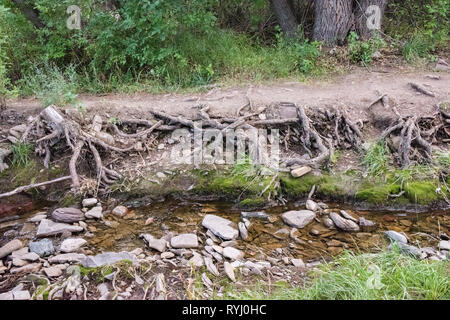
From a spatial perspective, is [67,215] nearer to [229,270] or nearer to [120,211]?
[120,211]

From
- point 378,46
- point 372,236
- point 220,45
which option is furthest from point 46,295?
point 378,46

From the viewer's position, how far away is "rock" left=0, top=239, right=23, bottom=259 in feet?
11.7

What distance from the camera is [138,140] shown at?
5227 millimetres

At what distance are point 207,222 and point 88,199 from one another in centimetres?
150

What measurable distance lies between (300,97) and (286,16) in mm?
Answer: 2745

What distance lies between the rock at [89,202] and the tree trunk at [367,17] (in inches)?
231

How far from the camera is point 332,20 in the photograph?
726 cm

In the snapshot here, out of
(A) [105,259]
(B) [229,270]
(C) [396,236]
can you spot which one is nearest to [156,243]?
(A) [105,259]

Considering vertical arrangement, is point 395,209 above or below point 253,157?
below

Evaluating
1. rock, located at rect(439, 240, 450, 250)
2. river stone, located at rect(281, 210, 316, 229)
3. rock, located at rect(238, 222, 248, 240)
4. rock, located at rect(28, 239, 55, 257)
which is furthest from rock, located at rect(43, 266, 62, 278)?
rock, located at rect(439, 240, 450, 250)

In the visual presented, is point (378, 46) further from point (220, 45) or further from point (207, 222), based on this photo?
point (207, 222)

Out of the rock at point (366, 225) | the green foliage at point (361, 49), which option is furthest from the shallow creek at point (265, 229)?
the green foliage at point (361, 49)

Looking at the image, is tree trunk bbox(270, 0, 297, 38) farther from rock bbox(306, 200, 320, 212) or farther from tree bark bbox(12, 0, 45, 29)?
tree bark bbox(12, 0, 45, 29)
